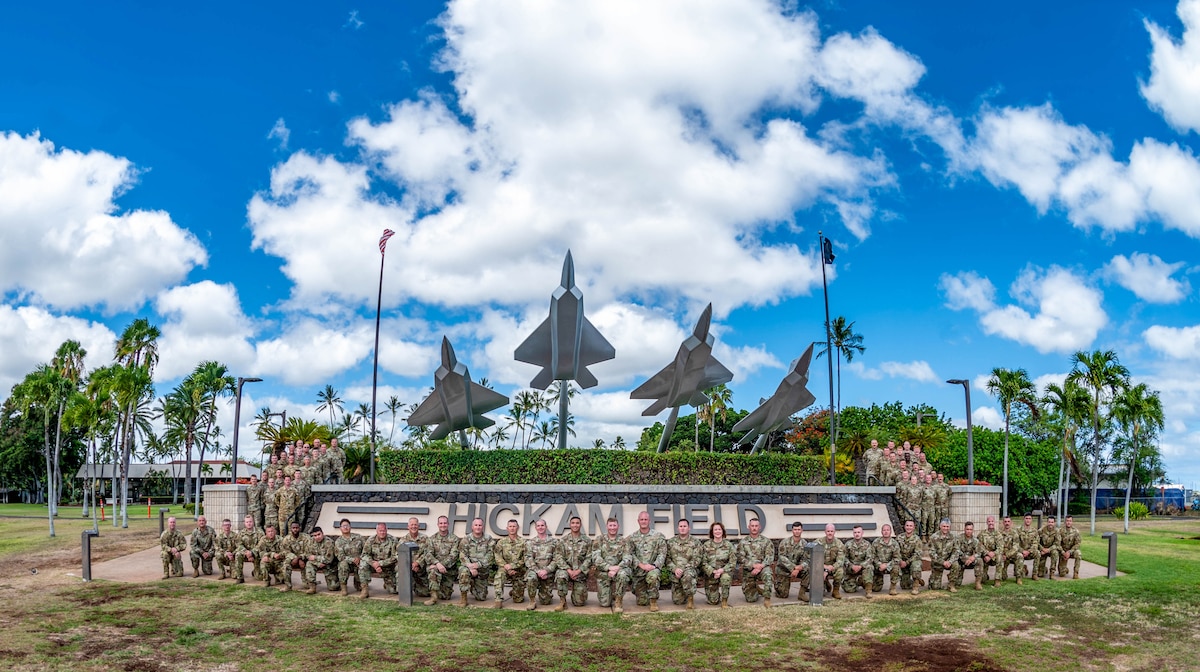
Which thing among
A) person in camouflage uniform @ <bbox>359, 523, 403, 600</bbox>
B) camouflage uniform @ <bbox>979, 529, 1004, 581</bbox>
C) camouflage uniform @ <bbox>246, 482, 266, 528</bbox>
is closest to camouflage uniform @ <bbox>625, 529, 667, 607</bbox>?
person in camouflage uniform @ <bbox>359, 523, 403, 600</bbox>

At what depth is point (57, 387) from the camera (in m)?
31.6

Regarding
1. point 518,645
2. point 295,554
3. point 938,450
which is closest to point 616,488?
point 295,554

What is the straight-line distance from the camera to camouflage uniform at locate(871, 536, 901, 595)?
13906 millimetres

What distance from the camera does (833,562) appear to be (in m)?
13.7

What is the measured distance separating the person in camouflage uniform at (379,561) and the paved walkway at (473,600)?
196 mm

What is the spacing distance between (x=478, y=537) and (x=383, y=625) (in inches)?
87.5

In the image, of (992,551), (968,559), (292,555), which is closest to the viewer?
(292,555)

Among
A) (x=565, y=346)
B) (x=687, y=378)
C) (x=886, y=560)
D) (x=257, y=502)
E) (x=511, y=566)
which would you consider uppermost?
(x=565, y=346)

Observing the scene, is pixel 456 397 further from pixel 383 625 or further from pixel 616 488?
pixel 383 625

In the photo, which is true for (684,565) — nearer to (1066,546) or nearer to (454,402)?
(1066,546)

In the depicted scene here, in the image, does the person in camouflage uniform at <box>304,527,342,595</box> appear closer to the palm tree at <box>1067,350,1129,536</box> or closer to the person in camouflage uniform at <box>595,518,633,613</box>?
the person in camouflage uniform at <box>595,518,633,613</box>

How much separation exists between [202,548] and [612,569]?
8.14 metres

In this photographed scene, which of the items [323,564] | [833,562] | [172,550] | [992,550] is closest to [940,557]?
[992,550]

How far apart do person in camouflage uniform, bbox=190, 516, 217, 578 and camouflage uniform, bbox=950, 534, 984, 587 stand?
43.2 feet
